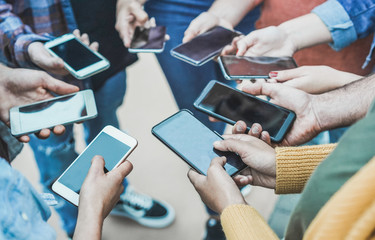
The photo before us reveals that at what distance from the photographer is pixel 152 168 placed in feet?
2.52

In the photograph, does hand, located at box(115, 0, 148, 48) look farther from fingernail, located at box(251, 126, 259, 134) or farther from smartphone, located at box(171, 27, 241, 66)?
fingernail, located at box(251, 126, 259, 134)

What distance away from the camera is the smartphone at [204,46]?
654mm

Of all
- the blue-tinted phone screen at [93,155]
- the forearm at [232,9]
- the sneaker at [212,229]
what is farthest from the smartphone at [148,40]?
the sneaker at [212,229]

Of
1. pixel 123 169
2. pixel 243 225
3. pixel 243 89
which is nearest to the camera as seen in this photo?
pixel 243 225

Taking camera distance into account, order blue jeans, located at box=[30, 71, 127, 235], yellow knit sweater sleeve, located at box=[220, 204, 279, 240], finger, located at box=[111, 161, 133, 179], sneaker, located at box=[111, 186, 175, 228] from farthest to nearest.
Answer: sneaker, located at box=[111, 186, 175, 228]
blue jeans, located at box=[30, 71, 127, 235]
finger, located at box=[111, 161, 133, 179]
yellow knit sweater sleeve, located at box=[220, 204, 279, 240]

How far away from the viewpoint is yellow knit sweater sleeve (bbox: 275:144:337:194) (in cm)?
45

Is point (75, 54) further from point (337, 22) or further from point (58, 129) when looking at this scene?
point (337, 22)

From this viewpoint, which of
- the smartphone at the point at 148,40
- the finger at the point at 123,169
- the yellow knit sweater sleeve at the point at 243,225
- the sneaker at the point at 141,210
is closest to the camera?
the yellow knit sweater sleeve at the point at 243,225

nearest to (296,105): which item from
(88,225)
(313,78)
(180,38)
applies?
(313,78)

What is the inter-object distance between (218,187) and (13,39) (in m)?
0.54

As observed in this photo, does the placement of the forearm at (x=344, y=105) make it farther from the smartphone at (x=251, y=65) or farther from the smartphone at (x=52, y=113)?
the smartphone at (x=52, y=113)

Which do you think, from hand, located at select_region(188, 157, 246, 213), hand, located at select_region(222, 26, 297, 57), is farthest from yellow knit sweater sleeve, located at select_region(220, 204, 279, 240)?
hand, located at select_region(222, 26, 297, 57)

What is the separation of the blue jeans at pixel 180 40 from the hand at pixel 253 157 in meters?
0.18

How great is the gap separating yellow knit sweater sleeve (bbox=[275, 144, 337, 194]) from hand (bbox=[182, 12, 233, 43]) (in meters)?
0.37
